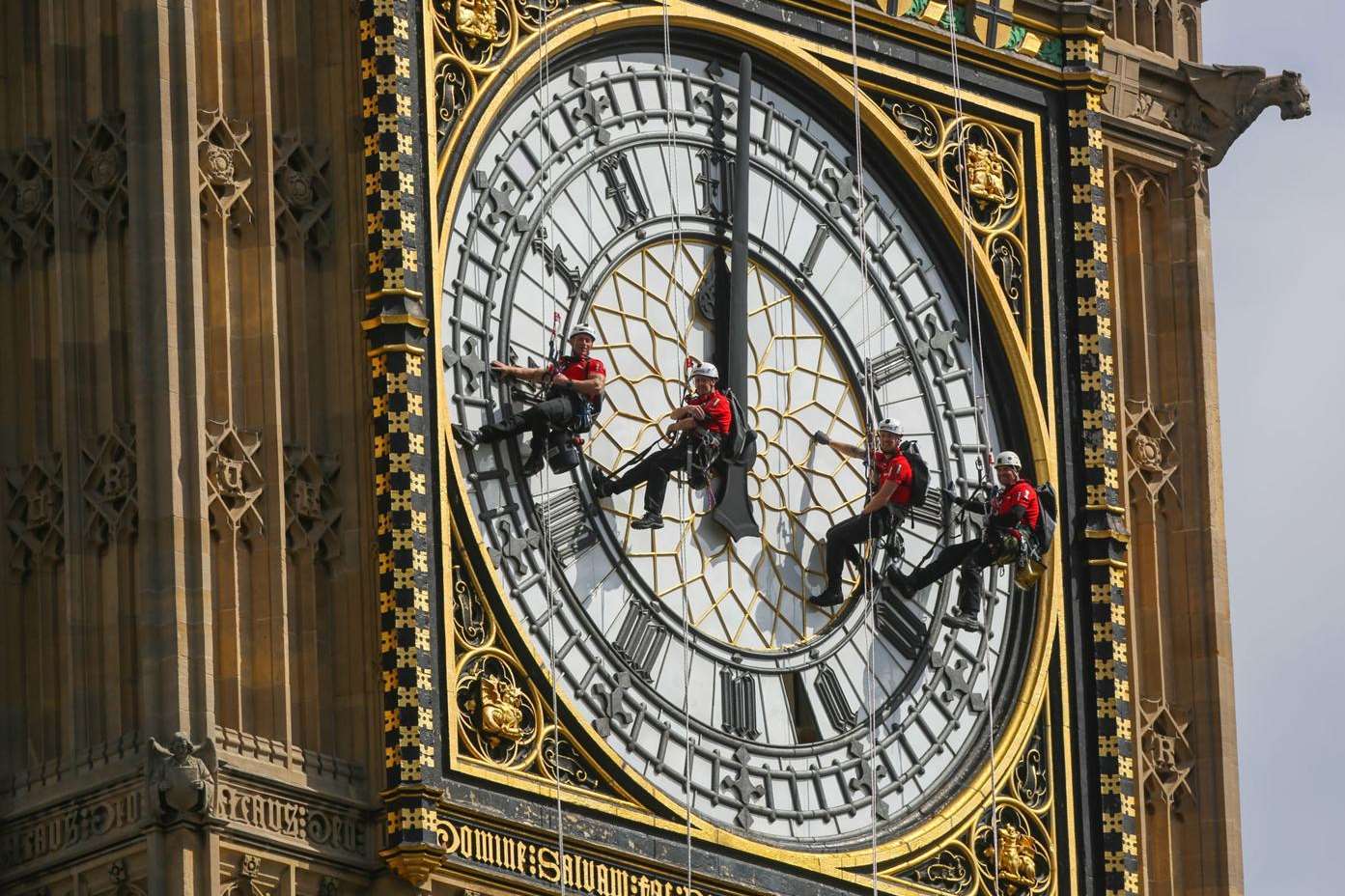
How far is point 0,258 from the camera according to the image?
25.0m

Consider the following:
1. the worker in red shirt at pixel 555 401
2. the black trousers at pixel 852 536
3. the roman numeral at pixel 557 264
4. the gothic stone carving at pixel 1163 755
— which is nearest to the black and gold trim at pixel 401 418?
the worker in red shirt at pixel 555 401

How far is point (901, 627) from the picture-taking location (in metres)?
26.7

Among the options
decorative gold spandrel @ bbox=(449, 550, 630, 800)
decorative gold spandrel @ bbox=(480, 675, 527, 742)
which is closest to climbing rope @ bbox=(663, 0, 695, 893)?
decorative gold spandrel @ bbox=(449, 550, 630, 800)

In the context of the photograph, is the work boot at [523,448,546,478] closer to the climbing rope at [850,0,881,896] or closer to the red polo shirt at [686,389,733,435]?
the red polo shirt at [686,389,733,435]

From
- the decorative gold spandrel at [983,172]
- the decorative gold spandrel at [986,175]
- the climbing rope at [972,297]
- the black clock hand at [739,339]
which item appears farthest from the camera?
the decorative gold spandrel at [986,175]

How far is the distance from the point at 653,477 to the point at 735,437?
1.43 ft

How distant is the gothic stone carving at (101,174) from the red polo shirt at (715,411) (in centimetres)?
266

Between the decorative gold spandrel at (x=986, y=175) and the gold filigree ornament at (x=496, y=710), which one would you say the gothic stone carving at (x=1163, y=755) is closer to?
the decorative gold spandrel at (x=986, y=175)

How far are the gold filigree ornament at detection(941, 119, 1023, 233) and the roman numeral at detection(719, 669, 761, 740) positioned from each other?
2711 mm

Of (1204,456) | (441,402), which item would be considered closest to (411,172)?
(441,402)

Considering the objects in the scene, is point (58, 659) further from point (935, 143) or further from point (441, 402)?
point (935, 143)

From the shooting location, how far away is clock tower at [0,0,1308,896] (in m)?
24.3

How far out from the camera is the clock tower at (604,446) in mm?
24328

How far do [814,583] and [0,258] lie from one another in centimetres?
374
